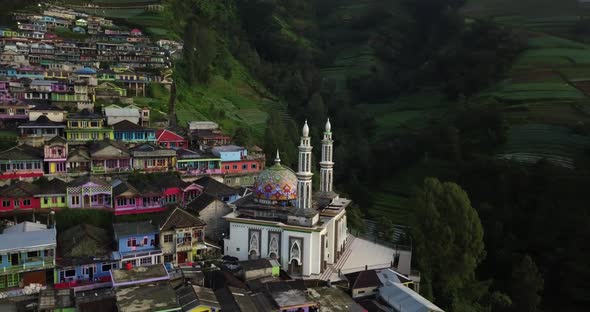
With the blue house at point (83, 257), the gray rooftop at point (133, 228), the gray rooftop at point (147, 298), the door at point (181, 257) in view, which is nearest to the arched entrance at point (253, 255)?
the door at point (181, 257)

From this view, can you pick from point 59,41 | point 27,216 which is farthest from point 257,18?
point 27,216

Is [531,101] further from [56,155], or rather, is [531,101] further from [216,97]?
[56,155]

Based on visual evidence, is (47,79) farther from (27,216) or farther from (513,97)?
(513,97)

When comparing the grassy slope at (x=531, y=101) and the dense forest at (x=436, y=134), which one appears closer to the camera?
the dense forest at (x=436, y=134)

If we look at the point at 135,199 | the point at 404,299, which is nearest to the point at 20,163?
the point at 135,199

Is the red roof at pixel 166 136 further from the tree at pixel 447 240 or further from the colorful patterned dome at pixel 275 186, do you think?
the tree at pixel 447 240

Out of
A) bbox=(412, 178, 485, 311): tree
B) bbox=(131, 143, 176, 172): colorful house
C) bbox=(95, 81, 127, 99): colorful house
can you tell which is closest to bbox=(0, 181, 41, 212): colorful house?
bbox=(131, 143, 176, 172): colorful house

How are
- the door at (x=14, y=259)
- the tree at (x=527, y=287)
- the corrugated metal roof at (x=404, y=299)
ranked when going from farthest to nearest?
1. the tree at (x=527, y=287)
2. the corrugated metal roof at (x=404, y=299)
3. the door at (x=14, y=259)

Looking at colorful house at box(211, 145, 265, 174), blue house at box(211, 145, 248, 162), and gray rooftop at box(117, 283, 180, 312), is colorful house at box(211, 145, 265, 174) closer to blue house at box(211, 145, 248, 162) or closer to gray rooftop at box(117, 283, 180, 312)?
blue house at box(211, 145, 248, 162)
